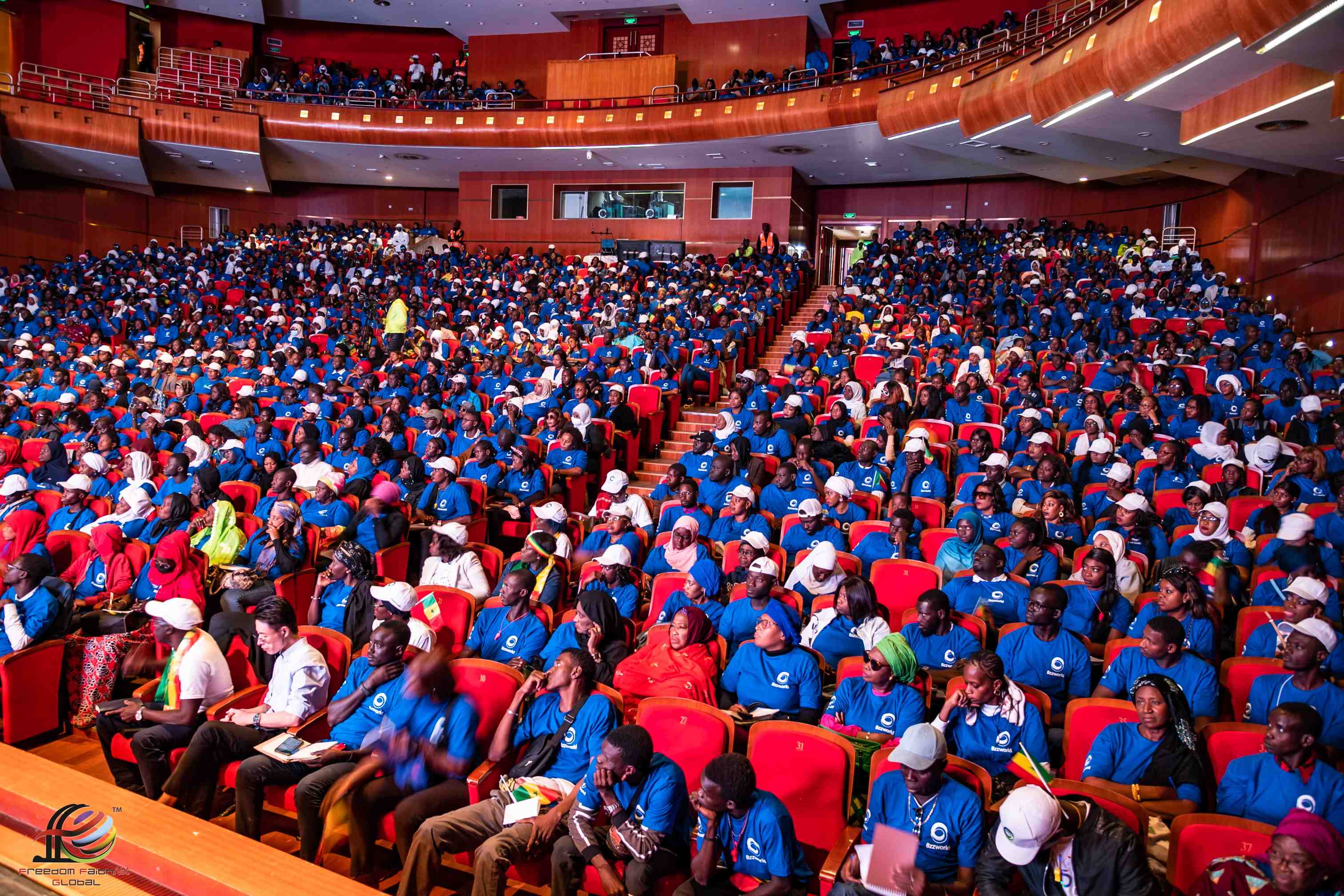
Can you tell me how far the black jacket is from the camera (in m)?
2.31

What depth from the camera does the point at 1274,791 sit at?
266cm

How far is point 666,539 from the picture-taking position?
5254 millimetres

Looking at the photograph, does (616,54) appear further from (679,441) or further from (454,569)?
(454,569)

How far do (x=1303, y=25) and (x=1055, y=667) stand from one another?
4.86 m

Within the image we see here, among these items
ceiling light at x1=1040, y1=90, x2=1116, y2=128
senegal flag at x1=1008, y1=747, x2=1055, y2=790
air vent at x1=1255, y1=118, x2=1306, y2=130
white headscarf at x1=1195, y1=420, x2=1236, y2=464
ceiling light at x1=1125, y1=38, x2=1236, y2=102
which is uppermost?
ceiling light at x1=1040, y1=90, x2=1116, y2=128

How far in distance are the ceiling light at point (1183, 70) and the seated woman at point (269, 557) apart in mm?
7357

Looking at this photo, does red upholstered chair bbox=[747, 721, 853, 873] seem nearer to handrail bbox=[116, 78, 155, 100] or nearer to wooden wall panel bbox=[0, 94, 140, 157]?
wooden wall panel bbox=[0, 94, 140, 157]

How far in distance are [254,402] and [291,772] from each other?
6446 mm

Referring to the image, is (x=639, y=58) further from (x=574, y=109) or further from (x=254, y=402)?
(x=254, y=402)

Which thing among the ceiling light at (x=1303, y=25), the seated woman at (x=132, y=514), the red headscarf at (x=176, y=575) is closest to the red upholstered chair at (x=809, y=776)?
the red headscarf at (x=176, y=575)

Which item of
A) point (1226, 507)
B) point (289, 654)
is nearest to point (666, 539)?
point (289, 654)

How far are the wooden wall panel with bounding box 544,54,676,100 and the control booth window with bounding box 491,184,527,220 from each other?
2.34 metres

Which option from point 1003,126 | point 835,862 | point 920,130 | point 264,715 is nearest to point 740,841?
point 835,862

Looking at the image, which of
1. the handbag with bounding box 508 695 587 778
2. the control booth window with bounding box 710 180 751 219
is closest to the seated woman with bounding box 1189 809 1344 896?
the handbag with bounding box 508 695 587 778
